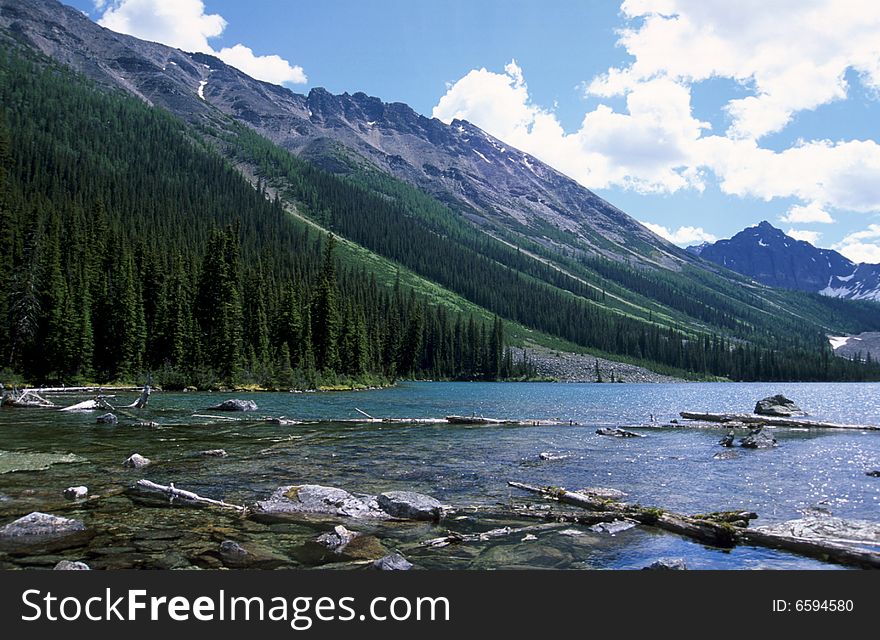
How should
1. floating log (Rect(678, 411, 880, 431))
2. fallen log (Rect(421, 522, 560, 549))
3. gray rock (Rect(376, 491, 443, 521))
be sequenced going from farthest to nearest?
1. floating log (Rect(678, 411, 880, 431))
2. gray rock (Rect(376, 491, 443, 521))
3. fallen log (Rect(421, 522, 560, 549))

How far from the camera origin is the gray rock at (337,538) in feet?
48.5

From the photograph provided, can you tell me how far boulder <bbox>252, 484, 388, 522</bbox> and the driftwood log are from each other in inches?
317

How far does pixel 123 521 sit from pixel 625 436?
118 feet

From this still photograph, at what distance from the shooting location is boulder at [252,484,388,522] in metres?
18.0

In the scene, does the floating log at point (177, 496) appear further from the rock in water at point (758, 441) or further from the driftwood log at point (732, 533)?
the rock in water at point (758, 441)

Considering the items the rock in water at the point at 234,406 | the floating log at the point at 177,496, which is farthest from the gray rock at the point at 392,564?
the rock in water at the point at 234,406

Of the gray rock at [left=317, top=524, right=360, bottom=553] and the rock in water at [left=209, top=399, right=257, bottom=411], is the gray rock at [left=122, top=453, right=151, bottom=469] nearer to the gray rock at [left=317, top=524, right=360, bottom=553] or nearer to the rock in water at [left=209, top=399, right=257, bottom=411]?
the gray rock at [left=317, top=524, right=360, bottom=553]

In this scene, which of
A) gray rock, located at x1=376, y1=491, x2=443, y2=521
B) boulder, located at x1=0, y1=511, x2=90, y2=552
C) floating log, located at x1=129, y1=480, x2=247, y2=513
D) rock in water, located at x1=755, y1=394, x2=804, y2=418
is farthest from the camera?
rock in water, located at x1=755, y1=394, x2=804, y2=418

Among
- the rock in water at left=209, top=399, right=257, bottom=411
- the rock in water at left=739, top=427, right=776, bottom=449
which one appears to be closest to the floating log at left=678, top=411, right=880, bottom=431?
the rock in water at left=739, top=427, right=776, bottom=449

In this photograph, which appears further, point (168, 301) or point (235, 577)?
point (168, 301)

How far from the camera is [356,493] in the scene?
69.7 feet

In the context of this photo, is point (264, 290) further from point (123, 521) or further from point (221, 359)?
point (123, 521)

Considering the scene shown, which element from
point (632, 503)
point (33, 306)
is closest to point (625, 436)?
point (632, 503)

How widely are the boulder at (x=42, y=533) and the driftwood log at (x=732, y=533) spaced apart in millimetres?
16418
